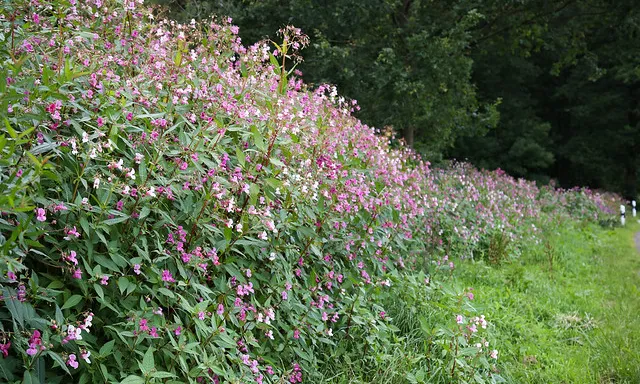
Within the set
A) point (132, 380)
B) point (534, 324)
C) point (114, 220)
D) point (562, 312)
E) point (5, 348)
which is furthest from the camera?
point (562, 312)

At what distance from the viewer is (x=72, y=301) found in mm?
2305

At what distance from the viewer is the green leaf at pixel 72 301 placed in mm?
2284

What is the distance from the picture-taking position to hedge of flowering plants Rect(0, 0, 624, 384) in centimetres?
230

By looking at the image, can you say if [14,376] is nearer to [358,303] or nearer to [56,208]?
[56,208]

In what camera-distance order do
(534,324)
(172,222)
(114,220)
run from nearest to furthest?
(114,220)
(172,222)
(534,324)

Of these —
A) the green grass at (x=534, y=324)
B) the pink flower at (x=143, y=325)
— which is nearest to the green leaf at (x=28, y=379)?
the pink flower at (x=143, y=325)

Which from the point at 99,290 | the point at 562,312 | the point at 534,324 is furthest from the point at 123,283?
the point at 562,312

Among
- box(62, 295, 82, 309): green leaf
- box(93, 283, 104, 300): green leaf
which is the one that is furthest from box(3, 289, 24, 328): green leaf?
box(93, 283, 104, 300): green leaf

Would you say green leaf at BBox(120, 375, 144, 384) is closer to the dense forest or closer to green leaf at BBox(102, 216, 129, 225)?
green leaf at BBox(102, 216, 129, 225)

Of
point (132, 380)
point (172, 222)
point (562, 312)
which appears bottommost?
point (562, 312)

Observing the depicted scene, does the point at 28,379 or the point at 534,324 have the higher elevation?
the point at 28,379

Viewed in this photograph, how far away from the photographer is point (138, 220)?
2.60 meters

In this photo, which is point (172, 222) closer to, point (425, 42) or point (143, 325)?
point (143, 325)

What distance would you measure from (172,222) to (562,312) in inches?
175
